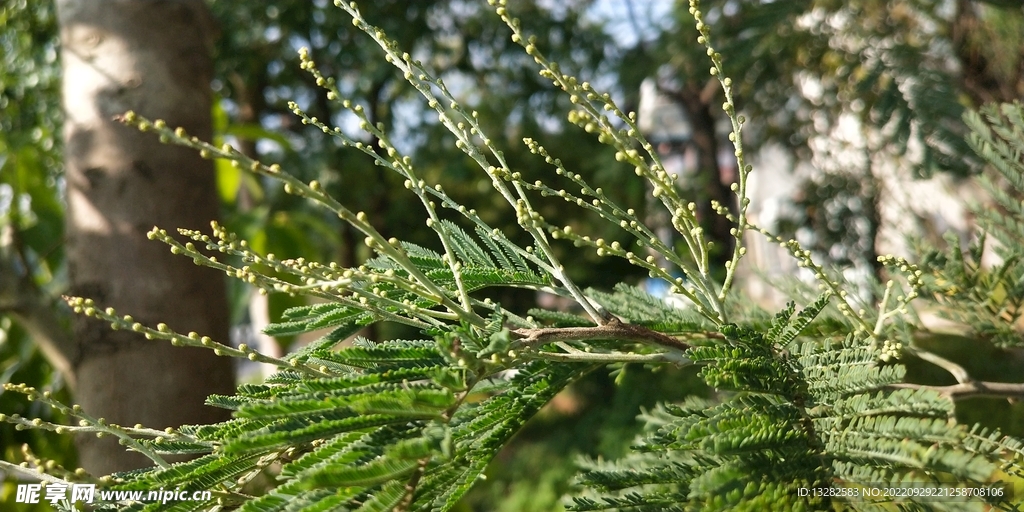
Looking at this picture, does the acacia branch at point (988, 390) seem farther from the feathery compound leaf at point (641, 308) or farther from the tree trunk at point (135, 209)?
the tree trunk at point (135, 209)

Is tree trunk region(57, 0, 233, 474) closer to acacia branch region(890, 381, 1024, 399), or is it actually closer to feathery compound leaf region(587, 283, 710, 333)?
feathery compound leaf region(587, 283, 710, 333)

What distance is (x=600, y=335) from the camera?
1.50 feet

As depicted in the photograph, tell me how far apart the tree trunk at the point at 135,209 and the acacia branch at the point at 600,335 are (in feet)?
1.98

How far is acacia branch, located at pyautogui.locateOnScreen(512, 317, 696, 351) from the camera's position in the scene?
44 cm

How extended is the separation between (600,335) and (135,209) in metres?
0.77

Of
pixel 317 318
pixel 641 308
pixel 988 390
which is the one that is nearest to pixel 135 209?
pixel 317 318

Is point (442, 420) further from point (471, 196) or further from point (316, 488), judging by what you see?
point (471, 196)

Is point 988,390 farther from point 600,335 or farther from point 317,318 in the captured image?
point 317,318

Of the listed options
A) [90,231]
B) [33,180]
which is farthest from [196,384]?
[33,180]

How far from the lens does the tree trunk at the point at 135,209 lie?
0.90 meters

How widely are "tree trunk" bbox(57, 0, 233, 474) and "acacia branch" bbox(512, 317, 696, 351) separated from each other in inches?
23.7

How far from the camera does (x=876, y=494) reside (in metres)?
0.41

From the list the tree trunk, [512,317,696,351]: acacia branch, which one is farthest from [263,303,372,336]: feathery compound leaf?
the tree trunk

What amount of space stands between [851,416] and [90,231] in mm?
960
